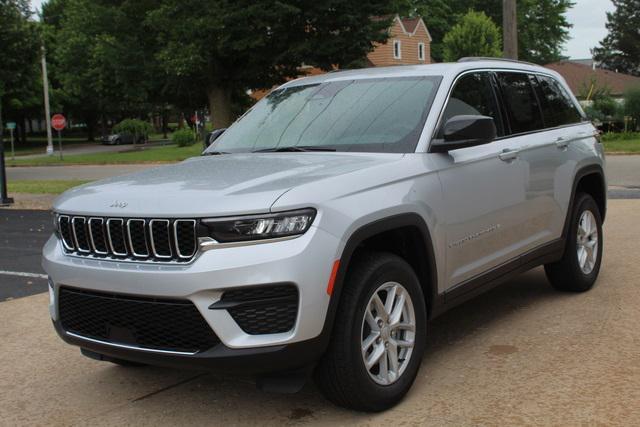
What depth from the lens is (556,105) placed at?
593cm

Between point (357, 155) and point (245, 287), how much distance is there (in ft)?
4.20

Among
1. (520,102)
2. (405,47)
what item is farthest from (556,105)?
(405,47)

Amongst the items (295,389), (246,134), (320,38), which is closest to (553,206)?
(246,134)

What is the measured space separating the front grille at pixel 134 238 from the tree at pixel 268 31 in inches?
674

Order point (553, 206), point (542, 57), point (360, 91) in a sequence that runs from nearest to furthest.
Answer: point (360, 91)
point (553, 206)
point (542, 57)

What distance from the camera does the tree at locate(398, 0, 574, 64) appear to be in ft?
233

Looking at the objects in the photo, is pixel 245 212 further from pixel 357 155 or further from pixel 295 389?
pixel 357 155

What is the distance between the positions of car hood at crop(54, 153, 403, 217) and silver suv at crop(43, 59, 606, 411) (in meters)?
0.01

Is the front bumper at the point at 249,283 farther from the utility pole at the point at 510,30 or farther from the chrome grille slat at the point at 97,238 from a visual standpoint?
the utility pole at the point at 510,30

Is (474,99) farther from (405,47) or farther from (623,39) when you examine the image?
(623,39)

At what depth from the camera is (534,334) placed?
499 centimetres

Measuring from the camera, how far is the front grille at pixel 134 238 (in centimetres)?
332

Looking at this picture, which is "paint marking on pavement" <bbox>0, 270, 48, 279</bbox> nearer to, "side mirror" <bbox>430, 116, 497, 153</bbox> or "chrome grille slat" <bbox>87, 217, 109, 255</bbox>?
"chrome grille slat" <bbox>87, 217, 109, 255</bbox>

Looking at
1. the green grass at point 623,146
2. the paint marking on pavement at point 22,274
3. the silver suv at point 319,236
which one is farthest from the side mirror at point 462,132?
the green grass at point 623,146
